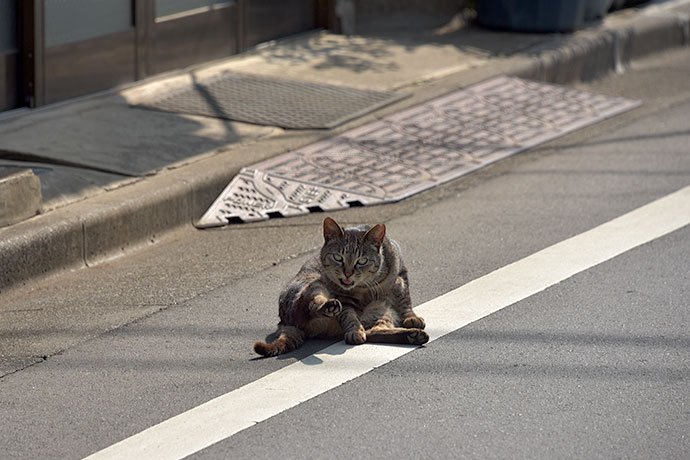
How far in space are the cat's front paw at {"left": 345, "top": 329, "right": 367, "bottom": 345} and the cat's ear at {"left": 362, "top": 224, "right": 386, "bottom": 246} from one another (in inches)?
15.9

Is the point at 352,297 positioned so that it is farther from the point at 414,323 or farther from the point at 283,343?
the point at 283,343

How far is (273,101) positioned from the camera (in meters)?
8.81

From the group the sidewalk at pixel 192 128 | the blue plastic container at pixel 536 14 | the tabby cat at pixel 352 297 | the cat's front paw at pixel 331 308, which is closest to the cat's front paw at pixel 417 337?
the tabby cat at pixel 352 297

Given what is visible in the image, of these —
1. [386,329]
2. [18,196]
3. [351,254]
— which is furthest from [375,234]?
[18,196]

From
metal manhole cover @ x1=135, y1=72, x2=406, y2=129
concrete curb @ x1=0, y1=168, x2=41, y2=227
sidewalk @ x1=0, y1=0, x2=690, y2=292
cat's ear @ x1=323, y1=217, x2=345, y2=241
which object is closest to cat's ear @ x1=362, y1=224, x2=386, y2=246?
cat's ear @ x1=323, y1=217, x2=345, y2=241

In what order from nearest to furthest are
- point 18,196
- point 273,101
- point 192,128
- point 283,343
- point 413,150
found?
point 283,343
point 18,196
point 192,128
point 413,150
point 273,101

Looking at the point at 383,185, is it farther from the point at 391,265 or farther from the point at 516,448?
the point at 516,448

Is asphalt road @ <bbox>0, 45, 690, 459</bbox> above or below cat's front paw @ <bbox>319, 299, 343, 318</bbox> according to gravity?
below

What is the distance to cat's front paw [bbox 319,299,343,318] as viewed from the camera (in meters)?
4.90

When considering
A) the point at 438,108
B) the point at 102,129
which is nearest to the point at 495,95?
the point at 438,108

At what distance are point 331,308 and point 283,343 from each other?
→ 0.29m

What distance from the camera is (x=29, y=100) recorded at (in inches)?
322

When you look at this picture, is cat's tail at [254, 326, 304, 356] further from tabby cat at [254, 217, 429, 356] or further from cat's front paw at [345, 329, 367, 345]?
cat's front paw at [345, 329, 367, 345]

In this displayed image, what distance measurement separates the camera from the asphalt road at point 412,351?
4344 millimetres
